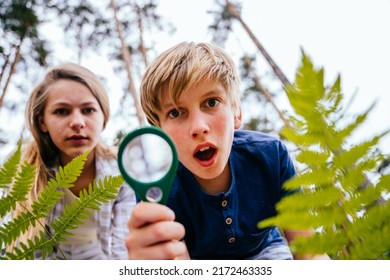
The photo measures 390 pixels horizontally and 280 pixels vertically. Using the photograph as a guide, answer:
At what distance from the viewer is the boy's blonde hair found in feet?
4.34

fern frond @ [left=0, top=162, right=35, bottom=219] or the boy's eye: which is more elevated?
the boy's eye

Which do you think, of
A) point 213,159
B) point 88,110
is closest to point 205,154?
point 213,159

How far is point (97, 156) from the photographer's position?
2.01 metres

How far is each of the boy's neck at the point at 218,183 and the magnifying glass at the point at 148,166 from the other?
0.84 meters

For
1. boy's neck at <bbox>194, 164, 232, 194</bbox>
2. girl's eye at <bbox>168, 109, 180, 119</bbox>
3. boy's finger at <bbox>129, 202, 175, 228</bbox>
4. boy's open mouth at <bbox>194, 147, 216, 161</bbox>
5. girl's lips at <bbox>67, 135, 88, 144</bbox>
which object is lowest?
boy's finger at <bbox>129, 202, 175, 228</bbox>

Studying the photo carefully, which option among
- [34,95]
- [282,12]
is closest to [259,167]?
[34,95]

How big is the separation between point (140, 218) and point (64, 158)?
1.55m

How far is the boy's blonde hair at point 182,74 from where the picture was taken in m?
1.32

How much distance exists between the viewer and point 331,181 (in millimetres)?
450

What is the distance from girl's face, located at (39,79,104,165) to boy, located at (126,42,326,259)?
470 mm

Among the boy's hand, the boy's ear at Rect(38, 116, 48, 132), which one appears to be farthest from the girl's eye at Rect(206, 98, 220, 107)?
the boy's ear at Rect(38, 116, 48, 132)

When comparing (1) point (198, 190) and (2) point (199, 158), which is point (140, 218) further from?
(1) point (198, 190)

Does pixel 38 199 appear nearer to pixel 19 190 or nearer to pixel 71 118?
pixel 19 190

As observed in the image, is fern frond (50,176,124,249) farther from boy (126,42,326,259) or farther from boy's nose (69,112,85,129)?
boy's nose (69,112,85,129)
